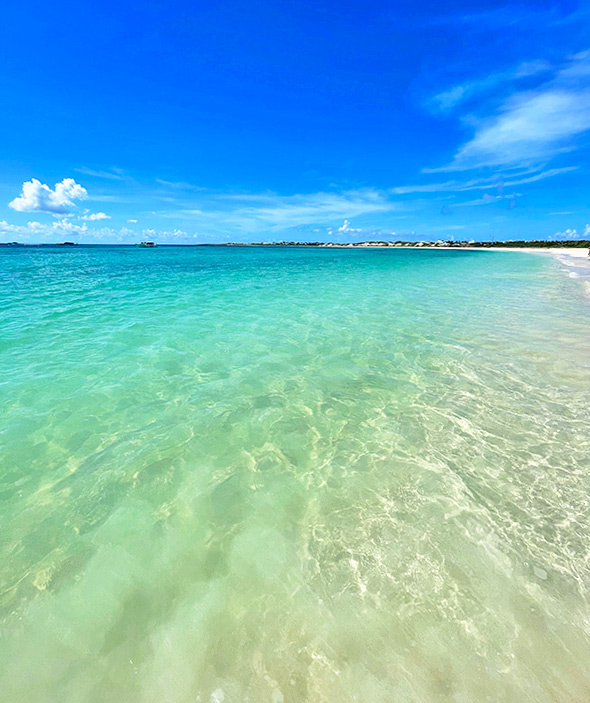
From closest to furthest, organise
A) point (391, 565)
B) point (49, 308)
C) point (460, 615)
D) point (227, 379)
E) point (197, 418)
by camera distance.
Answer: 1. point (460, 615)
2. point (391, 565)
3. point (197, 418)
4. point (227, 379)
5. point (49, 308)

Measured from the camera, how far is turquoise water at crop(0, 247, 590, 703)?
2.62 metres

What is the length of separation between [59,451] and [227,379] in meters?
3.52

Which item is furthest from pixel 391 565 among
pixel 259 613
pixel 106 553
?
pixel 106 553

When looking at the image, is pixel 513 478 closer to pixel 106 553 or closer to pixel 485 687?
pixel 485 687

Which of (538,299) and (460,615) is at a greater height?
(460,615)

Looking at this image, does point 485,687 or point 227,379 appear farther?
point 227,379

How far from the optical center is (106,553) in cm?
357

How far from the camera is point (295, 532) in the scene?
3799 millimetres

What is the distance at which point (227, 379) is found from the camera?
7867 millimetres

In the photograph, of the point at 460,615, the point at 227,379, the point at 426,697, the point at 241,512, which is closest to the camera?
the point at 426,697

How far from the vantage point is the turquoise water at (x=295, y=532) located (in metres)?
2.62

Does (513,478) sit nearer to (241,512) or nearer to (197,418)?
(241,512)

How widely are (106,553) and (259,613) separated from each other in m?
1.84

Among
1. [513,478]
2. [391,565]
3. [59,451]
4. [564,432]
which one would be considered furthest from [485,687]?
[59,451]
